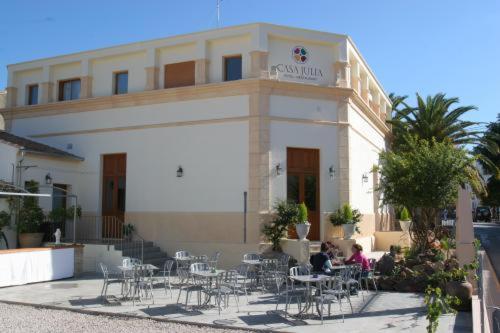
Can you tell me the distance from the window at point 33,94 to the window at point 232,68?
29.4 feet

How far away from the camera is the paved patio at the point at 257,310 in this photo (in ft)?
27.7

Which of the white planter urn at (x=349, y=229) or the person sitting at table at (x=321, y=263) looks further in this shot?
the white planter urn at (x=349, y=229)

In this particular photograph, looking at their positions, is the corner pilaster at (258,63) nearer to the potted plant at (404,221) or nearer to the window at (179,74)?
the window at (179,74)

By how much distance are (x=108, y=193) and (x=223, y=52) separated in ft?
22.7

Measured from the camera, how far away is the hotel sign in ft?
55.4

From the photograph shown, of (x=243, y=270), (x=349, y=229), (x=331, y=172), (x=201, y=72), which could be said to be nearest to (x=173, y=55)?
(x=201, y=72)

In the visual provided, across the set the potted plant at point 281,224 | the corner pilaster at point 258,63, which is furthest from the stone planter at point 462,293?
the corner pilaster at point 258,63

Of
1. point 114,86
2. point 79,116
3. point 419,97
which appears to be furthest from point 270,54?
point 419,97

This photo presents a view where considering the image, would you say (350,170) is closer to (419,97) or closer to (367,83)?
(367,83)

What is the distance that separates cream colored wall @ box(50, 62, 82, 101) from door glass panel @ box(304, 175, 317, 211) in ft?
33.5

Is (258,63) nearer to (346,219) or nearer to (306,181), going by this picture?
(306,181)

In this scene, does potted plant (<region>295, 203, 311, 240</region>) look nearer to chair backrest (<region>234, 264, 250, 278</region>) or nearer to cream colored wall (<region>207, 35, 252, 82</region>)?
chair backrest (<region>234, 264, 250, 278</region>)

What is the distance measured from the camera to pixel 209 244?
1612 cm

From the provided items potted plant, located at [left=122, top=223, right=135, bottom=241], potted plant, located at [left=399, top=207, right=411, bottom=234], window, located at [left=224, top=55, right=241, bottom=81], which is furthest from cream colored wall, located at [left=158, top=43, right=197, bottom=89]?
potted plant, located at [left=399, top=207, right=411, bottom=234]
